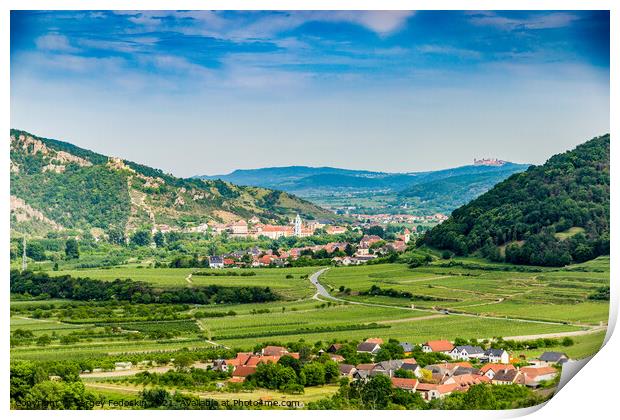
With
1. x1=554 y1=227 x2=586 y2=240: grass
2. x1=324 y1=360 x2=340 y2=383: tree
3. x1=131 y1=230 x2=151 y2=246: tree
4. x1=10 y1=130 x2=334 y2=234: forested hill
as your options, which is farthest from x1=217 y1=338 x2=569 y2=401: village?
x1=131 y1=230 x2=151 y2=246: tree

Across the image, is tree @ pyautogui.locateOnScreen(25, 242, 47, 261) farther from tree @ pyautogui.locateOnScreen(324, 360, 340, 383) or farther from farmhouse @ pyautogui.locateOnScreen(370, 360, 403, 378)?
farmhouse @ pyautogui.locateOnScreen(370, 360, 403, 378)

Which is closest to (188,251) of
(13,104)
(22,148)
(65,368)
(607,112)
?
(22,148)

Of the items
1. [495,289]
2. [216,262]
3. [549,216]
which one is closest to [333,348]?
[495,289]

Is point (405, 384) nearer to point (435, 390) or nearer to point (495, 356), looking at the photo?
point (435, 390)

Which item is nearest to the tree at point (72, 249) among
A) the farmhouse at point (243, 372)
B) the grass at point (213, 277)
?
the grass at point (213, 277)

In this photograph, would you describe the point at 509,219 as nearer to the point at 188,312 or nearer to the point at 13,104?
the point at 188,312

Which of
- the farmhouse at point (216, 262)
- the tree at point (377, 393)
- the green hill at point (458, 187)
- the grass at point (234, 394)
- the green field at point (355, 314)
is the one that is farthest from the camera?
the farmhouse at point (216, 262)

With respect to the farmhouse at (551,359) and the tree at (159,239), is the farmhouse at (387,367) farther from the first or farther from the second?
the tree at (159,239)
